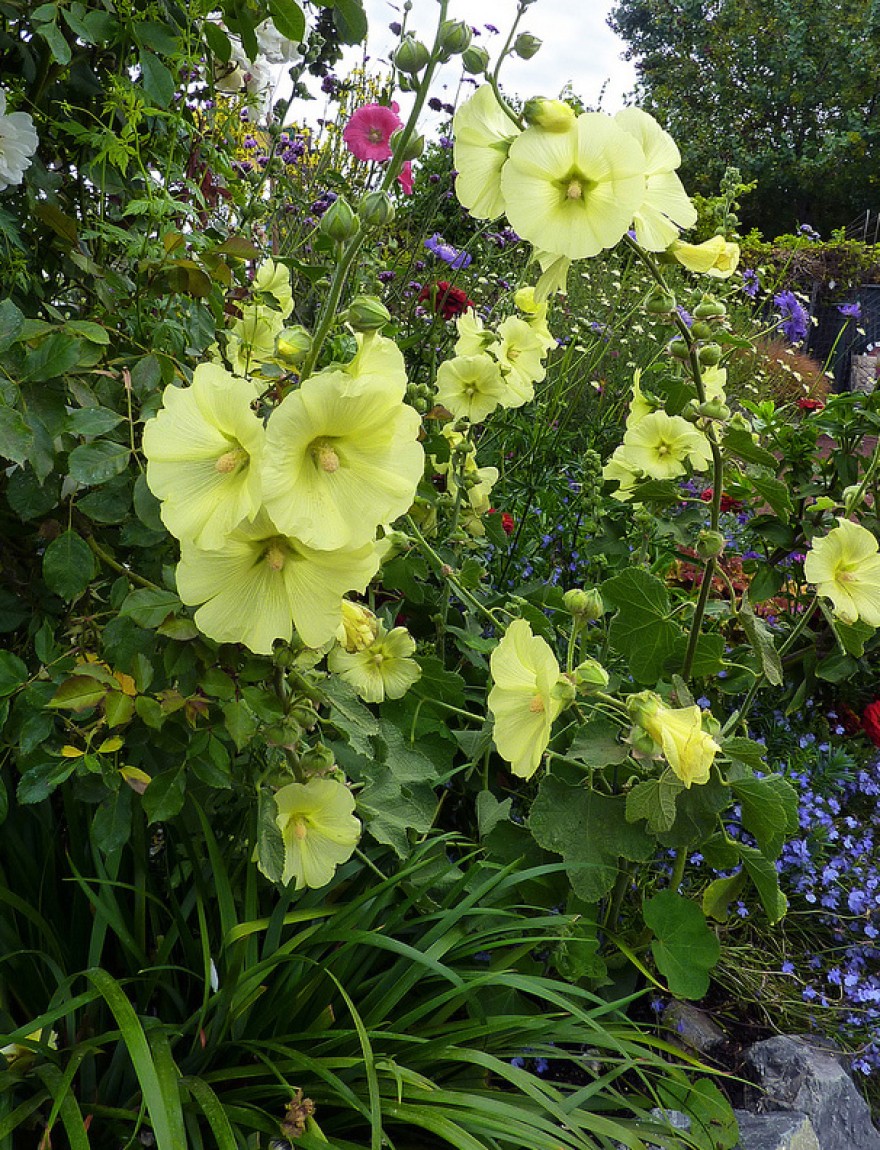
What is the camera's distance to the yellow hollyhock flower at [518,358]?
66.7 inches

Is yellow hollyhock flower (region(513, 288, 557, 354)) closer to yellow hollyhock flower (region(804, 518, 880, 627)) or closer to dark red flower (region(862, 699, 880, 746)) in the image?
yellow hollyhock flower (region(804, 518, 880, 627))

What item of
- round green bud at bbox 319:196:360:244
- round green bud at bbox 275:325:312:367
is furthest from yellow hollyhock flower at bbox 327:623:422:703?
round green bud at bbox 319:196:360:244

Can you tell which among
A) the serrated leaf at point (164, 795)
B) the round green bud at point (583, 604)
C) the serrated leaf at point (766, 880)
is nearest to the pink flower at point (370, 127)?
the round green bud at point (583, 604)

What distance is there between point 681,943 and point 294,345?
100 cm

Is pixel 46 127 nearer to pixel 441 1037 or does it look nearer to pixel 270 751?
pixel 270 751

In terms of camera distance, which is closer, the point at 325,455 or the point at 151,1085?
the point at 325,455

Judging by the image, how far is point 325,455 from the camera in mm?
743

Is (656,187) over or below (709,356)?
Result: over

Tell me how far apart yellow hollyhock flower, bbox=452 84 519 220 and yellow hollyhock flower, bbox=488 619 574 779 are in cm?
49

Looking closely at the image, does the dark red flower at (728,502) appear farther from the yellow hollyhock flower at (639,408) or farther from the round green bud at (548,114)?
the round green bud at (548,114)

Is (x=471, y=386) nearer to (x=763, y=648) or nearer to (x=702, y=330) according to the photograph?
(x=702, y=330)

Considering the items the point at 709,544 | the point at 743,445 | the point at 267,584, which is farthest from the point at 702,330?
the point at 267,584

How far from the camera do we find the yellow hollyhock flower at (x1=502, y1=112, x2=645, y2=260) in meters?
0.83

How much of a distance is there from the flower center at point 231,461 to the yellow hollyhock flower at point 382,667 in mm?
572
